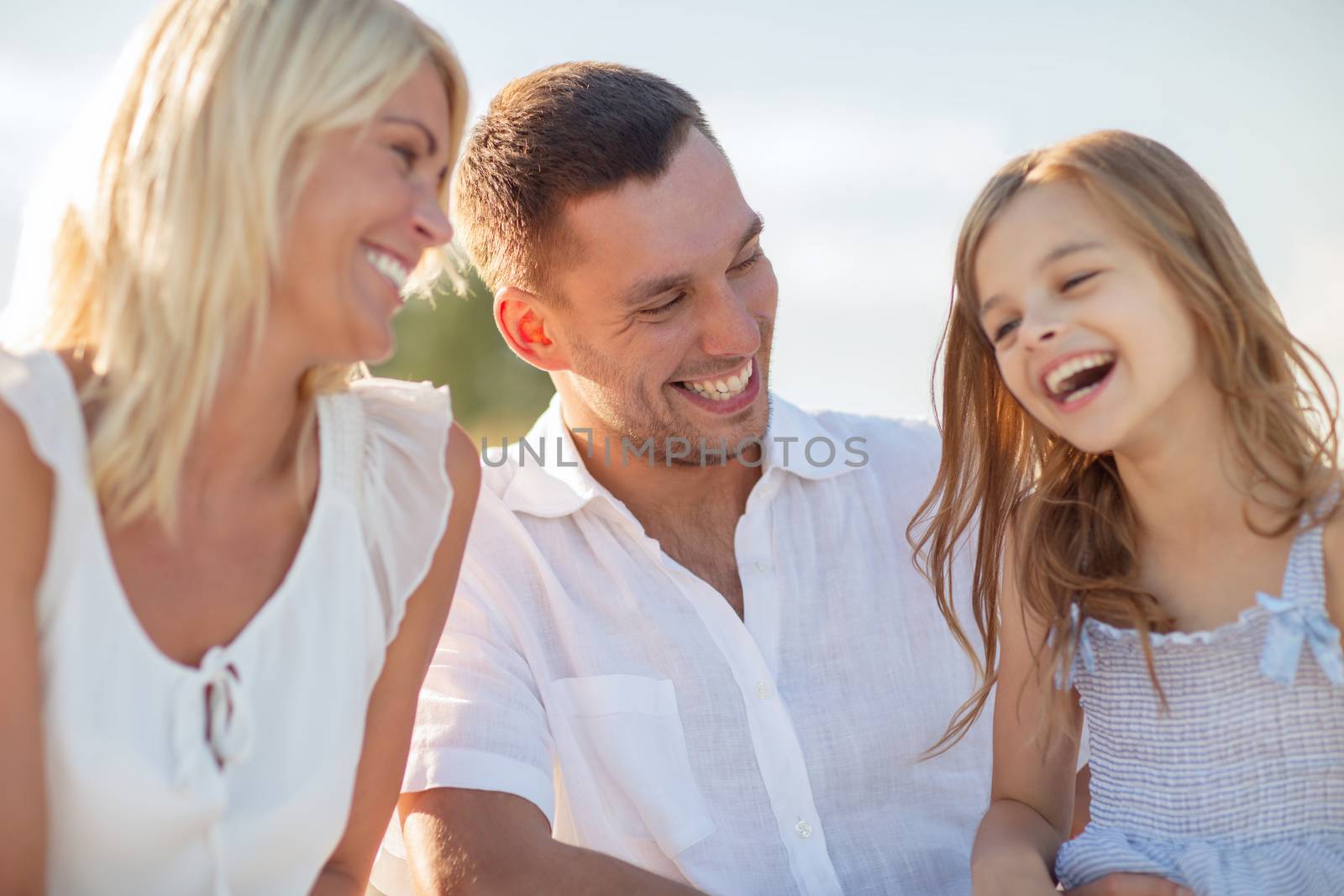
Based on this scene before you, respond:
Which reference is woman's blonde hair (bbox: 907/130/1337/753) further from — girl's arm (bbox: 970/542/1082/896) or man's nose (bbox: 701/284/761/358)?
man's nose (bbox: 701/284/761/358)

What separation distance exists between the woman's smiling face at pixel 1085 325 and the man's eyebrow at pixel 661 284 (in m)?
0.89

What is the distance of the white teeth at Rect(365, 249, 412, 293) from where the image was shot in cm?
208

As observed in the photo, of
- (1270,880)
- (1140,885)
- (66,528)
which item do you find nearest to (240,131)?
(66,528)

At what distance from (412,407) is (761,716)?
1.02m

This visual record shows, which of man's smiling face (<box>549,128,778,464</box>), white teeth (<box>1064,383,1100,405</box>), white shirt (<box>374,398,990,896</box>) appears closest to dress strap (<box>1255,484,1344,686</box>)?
white teeth (<box>1064,383,1100,405</box>)

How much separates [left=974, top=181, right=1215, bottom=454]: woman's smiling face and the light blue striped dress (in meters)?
0.34

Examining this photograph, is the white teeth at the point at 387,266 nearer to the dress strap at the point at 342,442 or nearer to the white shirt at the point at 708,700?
the dress strap at the point at 342,442

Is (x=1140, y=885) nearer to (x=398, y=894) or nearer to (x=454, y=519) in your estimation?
(x=454, y=519)

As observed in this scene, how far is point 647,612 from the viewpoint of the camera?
9.55ft

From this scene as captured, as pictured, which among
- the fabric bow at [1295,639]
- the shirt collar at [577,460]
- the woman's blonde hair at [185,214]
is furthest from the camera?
the shirt collar at [577,460]

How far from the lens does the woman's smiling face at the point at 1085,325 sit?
2.18 meters

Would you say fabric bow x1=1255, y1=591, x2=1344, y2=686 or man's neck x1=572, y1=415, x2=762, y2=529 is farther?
man's neck x1=572, y1=415, x2=762, y2=529

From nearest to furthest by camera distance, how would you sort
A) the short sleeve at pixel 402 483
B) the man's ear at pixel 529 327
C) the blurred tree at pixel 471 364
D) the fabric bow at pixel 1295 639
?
the fabric bow at pixel 1295 639 → the short sleeve at pixel 402 483 → the man's ear at pixel 529 327 → the blurred tree at pixel 471 364

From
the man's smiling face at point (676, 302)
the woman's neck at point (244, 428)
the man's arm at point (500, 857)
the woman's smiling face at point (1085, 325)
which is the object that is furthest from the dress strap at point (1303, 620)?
the woman's neck at point (244, 428)
